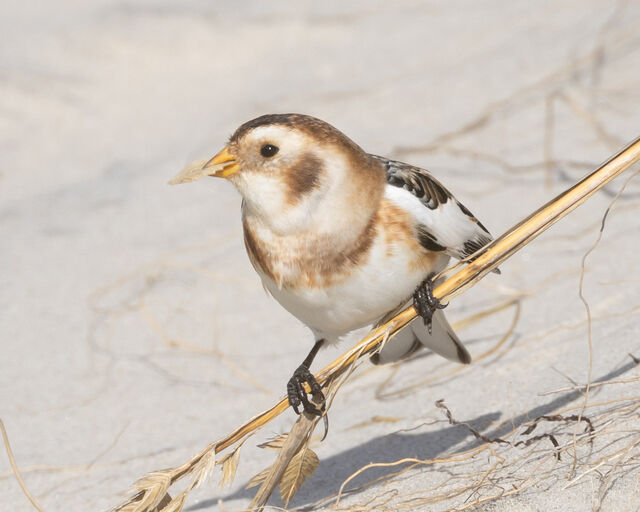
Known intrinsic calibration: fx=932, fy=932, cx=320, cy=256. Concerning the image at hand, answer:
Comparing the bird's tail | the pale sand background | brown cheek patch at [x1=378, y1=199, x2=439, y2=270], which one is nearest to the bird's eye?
brown cheek patch at [x1=378, y1=199, x2=439, y2=270]

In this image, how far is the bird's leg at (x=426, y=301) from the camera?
7.19 ft

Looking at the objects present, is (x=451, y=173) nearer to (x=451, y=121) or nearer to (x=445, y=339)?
(x=451, y=121)

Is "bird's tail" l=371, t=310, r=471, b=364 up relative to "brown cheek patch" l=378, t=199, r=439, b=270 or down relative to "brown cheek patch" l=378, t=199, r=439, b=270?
down

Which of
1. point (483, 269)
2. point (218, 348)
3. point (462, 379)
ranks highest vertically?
point (483, 269)

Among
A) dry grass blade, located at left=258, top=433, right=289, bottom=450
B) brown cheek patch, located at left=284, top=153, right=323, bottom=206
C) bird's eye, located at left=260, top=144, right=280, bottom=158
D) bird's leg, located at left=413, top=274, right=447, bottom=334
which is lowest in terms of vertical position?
dry grass blade, located at left=258, top=433, right=289, bottom=450

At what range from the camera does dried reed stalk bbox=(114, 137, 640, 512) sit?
6.63 feet

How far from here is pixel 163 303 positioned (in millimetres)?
3752

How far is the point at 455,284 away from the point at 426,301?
109 millimetres

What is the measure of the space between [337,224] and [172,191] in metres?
2.62

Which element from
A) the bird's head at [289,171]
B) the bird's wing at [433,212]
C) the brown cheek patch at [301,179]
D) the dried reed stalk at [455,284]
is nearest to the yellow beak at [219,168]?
the bird's head at [289,171]

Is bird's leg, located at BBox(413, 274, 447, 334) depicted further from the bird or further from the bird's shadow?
the bird's shadow

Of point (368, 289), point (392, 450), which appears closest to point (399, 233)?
point (368, 289)

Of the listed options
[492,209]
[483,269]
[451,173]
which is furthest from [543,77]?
[483,269]

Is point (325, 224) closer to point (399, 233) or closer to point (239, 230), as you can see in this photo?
point (399, 233)
